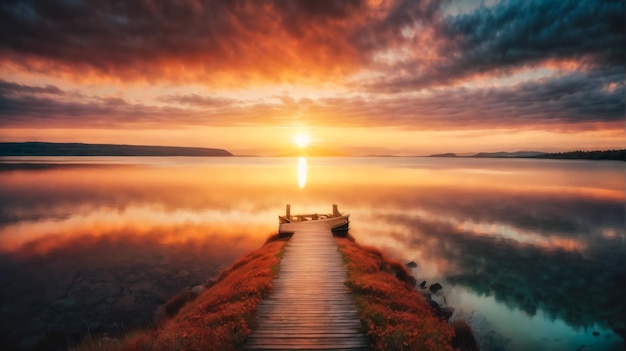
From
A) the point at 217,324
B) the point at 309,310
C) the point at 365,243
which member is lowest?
the point at 365,243

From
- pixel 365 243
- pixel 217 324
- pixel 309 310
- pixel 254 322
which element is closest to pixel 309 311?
pixel 309 310

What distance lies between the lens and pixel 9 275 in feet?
77.5

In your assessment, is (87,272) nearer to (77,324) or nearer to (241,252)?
(77,324)

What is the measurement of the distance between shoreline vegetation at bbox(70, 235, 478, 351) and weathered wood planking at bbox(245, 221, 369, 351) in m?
0.39

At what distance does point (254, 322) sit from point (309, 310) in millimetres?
2161

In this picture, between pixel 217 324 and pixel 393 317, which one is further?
pixel 393 317

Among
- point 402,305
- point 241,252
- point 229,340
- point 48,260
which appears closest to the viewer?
point 229,340

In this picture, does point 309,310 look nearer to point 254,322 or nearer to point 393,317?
point 254,322

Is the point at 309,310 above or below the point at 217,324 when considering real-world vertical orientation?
above

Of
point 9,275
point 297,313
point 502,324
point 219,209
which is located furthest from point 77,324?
point 219,209

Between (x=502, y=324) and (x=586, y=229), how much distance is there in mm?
29114

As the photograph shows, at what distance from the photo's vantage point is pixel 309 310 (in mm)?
12578

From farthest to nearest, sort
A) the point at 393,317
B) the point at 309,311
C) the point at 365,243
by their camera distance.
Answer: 1. the point at 365,243
2. the point at 309,311
3. the point at 393,317

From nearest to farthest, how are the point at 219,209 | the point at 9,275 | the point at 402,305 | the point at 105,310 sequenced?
the point at 402,305 → the point at 105,310 → the point at 9,275 → the point at 219,209
